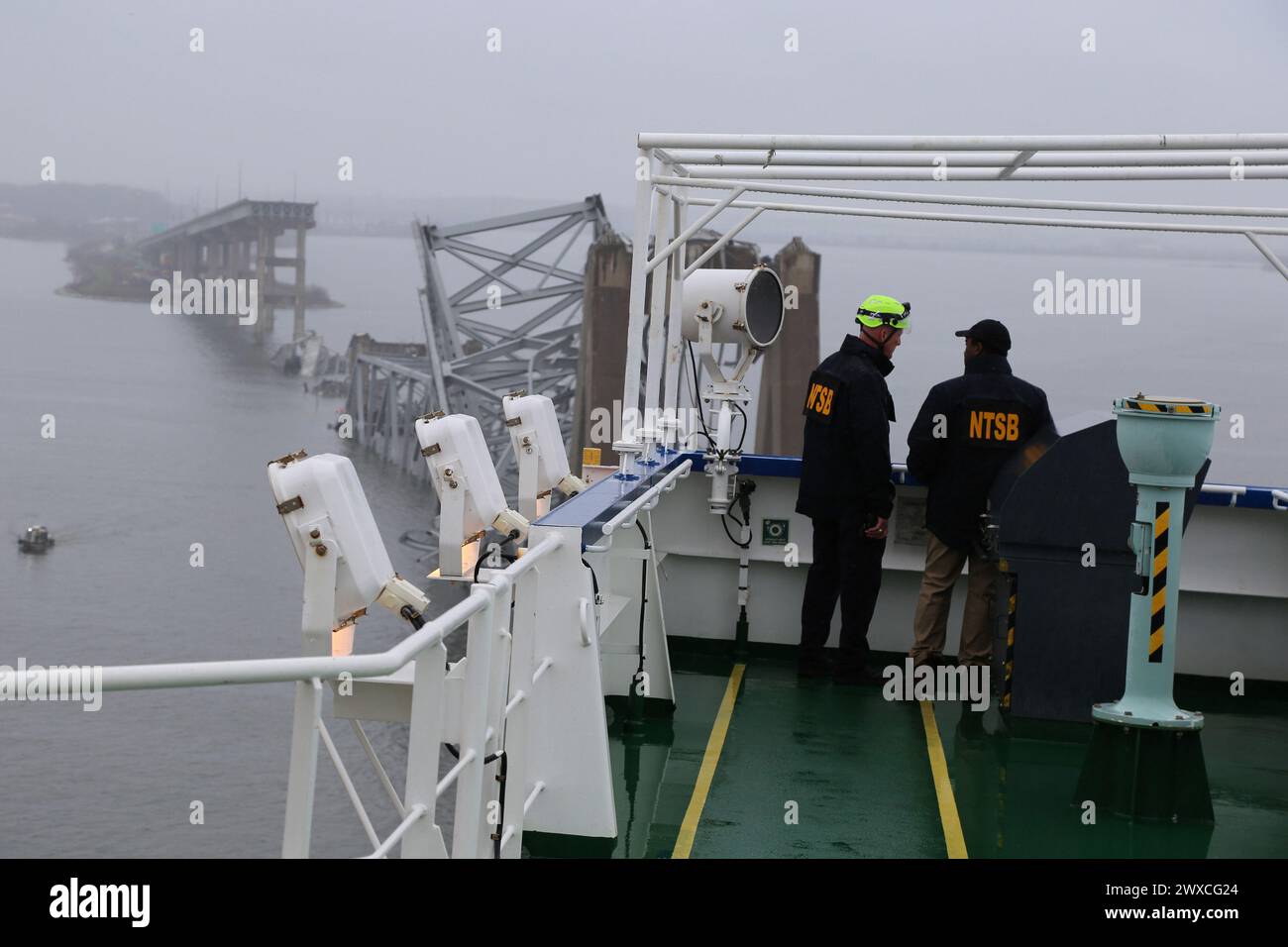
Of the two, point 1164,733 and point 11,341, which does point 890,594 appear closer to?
point 1164,733

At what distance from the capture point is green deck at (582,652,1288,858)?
15.4 feet

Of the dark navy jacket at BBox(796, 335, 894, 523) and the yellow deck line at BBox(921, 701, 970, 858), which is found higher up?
the dark navy jacket at BBox(796, 335, 894, 523)

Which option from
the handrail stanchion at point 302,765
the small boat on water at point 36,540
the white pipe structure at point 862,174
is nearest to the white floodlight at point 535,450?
the white pipe structure at point 862,174

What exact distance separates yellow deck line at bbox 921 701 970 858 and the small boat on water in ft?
361

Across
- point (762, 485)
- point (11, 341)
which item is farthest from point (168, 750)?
point (11, 341)

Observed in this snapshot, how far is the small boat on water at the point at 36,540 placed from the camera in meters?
107

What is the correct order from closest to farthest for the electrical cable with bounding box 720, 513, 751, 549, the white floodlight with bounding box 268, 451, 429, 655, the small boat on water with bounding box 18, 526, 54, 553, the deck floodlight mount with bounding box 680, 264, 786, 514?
the white floodlight with bounding box 268, 451, 429, 655 → the deck floodlight mount with bounding box 680, 264, 786, 514 → the electrical cable with bounding box 720, 513, 751, 549 → the small boat on water with bounding box 18, 526, 54, 553

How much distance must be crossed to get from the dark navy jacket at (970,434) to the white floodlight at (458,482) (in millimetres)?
2347

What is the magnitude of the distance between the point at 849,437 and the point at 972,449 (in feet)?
1.95

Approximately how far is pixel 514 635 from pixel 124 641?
3640 inches

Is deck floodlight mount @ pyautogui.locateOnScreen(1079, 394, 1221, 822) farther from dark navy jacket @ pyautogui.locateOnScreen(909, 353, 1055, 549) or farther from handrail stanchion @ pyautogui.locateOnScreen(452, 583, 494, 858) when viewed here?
handrail stanchion @ pyautogui.locateOnScreen(452, 583, 494, 858)

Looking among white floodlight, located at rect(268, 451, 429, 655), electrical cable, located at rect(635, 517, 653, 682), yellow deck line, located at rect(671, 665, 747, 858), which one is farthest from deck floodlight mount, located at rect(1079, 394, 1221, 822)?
white floodlight, located at rect(268, 451, 429, 655)

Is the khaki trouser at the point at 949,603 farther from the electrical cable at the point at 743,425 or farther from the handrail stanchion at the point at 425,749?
the handrail stanchion at the point at 425,749

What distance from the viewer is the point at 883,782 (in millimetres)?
5441
